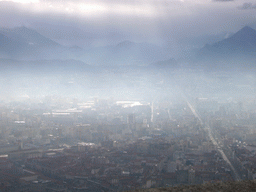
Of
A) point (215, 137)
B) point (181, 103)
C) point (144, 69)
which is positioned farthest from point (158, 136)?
point (144, 69)

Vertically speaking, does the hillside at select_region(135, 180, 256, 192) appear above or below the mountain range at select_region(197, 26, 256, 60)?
below

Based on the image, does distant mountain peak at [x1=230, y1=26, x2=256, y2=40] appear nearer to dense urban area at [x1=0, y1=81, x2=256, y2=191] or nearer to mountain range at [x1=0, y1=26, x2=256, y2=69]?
mountain range at [x1=0, y1=26, x2=256, y2=69]

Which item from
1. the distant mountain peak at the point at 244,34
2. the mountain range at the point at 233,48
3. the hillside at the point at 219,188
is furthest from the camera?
the mountain range at the point at 233,48

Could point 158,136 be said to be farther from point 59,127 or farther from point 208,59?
point 208,59

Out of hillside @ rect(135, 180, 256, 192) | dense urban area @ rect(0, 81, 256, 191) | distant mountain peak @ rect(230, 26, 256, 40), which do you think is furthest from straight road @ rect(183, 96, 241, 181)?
distant mountain peak @ rect(230, 26, 256, 40)

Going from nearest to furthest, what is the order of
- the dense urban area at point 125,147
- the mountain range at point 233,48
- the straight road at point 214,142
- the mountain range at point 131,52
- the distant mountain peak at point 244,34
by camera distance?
the dense urban area at point 125,147 < the straight road at point 214,142 < the mountain range at point 131,52 < the distant mountain peak at point 244,34 < the mountain range at point 233,48

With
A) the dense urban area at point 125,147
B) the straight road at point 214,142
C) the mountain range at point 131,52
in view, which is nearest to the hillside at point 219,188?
the dense urban area at point 125,147

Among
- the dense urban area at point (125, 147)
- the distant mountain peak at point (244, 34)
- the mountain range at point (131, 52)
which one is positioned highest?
the distant mountain peak at point (244, 34)

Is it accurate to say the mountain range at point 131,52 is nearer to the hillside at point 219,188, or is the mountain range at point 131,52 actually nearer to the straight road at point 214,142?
the straight road at point 214,142

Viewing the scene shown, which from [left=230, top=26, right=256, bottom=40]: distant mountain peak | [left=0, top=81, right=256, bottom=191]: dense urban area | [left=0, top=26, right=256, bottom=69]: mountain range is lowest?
[left=0, top=81, right=256, bottom=191]: dense urban area
